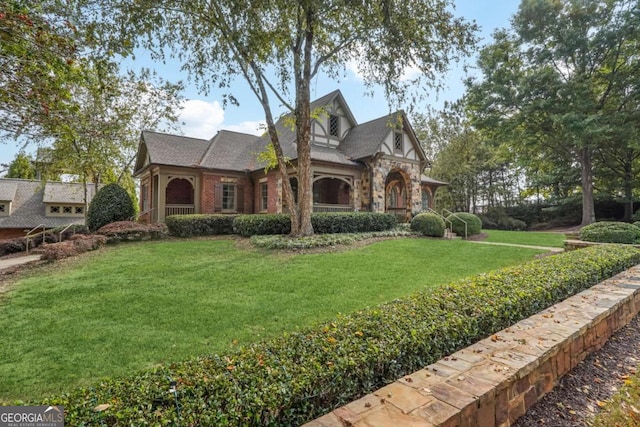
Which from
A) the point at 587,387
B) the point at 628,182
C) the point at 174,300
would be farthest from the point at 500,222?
the point at 174,300

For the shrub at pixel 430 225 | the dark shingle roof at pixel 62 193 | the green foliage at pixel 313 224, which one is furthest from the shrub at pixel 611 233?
the dark shingle roof at pixel 62 193

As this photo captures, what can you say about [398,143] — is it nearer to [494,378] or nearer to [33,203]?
[494,378]

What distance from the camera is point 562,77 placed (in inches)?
730

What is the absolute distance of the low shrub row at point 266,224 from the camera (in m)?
12.6

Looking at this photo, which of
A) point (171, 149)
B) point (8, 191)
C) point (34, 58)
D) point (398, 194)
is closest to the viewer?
point (34, 58)

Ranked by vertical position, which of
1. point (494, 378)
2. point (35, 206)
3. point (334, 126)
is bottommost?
point (494, 378)

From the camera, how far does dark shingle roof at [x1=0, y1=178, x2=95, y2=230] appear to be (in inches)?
901

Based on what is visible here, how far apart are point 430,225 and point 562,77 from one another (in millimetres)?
14043

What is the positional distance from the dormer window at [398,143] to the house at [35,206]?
880 inches

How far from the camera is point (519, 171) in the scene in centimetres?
3017

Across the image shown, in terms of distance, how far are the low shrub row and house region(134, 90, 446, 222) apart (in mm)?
2239

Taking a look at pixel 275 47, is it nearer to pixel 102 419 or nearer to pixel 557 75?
pixel 102 419

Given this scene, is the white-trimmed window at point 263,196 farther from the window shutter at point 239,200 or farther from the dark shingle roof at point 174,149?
the dark shingle roof at point 174,149

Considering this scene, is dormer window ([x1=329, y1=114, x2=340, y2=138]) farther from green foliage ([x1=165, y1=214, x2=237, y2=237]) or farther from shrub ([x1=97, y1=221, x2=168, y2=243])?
shrub ([x1=97, y1=221, x2=168, y2=243])
